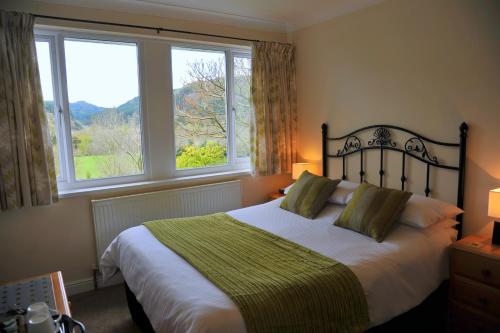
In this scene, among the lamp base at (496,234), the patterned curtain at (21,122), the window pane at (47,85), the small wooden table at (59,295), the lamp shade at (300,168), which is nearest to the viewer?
the small wooden table at (59,295)

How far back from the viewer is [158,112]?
3.35 metres

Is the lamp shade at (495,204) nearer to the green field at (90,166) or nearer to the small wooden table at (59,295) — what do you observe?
the small wooden table at (59,295)

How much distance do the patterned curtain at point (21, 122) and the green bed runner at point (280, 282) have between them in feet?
4.03

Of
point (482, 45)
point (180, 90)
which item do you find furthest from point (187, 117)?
point (482, 45)

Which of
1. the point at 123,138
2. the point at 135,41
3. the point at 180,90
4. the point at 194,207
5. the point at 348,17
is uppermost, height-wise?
the point at 348,17

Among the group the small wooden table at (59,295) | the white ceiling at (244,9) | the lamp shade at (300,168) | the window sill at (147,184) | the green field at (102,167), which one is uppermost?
the white ceiling at (244,9)

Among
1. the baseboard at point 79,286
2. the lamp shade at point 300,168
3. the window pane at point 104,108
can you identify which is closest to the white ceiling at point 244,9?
the window pane at point 104,108

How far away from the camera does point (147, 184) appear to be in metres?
3.28

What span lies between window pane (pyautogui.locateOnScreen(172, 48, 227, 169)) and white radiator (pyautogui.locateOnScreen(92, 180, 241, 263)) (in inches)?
13.2

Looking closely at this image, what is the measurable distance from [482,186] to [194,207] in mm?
2484

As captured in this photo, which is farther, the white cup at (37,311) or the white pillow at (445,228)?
the white pillow at (445,228)

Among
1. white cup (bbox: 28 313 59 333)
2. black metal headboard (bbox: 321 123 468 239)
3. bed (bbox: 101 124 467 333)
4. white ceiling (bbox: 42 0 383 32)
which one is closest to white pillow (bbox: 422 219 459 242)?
bed (bbox: 101 124 467 333)

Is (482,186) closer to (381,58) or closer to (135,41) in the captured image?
(381,58)

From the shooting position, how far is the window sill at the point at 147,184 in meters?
2.96
